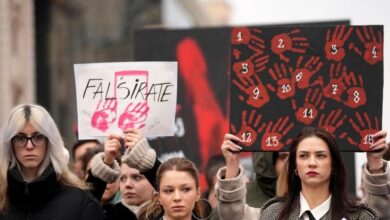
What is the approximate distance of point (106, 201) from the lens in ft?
27.1

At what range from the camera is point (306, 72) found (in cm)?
714

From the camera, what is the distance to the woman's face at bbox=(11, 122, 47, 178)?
702 cm

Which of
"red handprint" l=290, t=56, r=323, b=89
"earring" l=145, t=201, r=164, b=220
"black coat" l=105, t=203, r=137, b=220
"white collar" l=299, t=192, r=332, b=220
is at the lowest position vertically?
"black coat" l=105, t=203, r=137, b=220

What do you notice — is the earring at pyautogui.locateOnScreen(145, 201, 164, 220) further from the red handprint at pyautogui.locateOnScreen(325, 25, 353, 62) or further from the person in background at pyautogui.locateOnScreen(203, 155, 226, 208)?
the person in background at pyautogui.locateOnScreen(203, 155, 226, 208)

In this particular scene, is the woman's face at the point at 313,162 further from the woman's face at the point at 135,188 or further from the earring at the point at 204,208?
the woman's face at the point at 135,188

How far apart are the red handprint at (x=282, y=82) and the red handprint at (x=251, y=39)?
5.9 inches

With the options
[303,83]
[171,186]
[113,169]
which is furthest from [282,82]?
[113,169]

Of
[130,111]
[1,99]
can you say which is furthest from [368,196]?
[1,99]

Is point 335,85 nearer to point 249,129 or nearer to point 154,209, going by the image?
point 249,129

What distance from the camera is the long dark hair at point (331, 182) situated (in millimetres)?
6445

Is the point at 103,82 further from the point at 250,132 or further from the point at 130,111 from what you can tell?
the point at 250,132

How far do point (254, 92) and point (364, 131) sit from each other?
0.71 m

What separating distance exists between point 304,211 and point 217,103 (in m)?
6.16

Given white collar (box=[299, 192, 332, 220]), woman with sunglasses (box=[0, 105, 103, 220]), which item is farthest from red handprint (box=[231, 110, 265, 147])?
woman with sunglasses (box=[0, 105, 103, 220])
